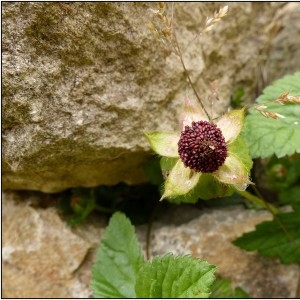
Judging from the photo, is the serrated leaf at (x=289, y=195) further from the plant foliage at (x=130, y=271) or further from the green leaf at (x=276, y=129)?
the plant foliage at (x=130, y=271)

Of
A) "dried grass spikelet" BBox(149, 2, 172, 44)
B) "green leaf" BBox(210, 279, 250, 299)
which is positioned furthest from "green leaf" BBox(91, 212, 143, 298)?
"dried grass spikelet" BBox(149, 2, 172, 44)

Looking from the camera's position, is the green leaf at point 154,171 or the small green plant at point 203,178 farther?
the green leaf at point 154,171

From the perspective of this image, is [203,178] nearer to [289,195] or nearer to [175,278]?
[175,278]

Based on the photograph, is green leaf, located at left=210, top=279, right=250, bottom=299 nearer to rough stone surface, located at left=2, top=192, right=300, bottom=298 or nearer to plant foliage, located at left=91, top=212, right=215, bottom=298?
rough stone surface, located at left=2, top=192, right=300, bottom=298

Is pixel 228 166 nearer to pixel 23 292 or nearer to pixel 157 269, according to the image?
pixel 157 269

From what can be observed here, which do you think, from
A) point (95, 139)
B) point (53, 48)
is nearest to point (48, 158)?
point (95, 139)

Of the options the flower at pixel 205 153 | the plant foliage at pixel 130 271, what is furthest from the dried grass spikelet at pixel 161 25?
the plant foliage at pixel 130 271

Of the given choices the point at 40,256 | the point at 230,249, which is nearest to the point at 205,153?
the point at 230,249
